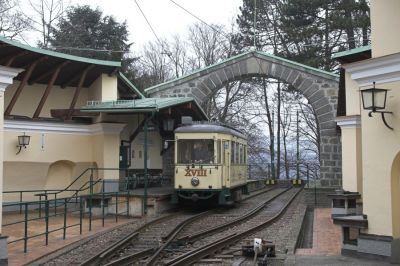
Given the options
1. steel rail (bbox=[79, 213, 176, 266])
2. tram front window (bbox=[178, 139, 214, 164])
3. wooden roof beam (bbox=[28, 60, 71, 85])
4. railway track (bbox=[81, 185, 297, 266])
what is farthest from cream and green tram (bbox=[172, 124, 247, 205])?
steel rail (bbox=[79, 213, 176, 266])

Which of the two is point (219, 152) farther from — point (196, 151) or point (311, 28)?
point (311, 28)

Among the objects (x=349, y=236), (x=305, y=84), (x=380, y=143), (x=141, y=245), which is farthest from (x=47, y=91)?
(x=380, y=143)

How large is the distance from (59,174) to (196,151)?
Answer: 5.29 m

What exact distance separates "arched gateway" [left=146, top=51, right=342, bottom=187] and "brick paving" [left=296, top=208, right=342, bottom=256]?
6.74m

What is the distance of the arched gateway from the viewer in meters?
23.3

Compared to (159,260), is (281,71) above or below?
above

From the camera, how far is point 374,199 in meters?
8.45

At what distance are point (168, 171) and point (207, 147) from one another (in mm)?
7510

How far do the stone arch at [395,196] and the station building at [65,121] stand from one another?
33.0ft

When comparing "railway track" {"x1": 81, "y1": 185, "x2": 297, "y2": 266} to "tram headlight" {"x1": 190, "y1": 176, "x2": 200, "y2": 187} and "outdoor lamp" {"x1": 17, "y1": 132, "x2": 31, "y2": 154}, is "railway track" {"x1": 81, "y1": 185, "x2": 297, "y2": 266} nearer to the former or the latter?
"tram headlight" {"x1": 190, "y1": 176, "x2": 200, "y2": 187}

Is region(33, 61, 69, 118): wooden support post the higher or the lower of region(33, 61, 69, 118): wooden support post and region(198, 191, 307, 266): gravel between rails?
the higher

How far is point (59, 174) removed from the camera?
19922 millimetres

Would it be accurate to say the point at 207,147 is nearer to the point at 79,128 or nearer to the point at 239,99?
the point at 79,128

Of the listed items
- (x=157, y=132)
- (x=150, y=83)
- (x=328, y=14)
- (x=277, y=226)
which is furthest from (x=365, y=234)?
(x=150, y=83)
